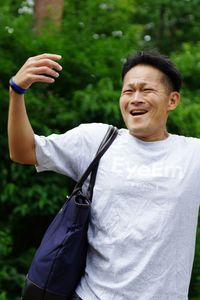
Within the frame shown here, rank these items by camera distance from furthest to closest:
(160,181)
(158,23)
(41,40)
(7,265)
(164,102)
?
(158,23) < (41,40) < (7,265) < (164,102) < (160,181)

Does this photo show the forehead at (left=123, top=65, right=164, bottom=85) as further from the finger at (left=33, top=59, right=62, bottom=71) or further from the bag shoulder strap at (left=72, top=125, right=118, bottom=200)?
the finger at (left=33, top=59, right=62, bottom=71)

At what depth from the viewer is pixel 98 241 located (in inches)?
94.3

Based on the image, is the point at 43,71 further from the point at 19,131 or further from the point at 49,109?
the point at 49,109

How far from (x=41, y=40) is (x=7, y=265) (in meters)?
1.80

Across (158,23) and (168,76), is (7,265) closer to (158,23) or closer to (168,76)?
(168,76)

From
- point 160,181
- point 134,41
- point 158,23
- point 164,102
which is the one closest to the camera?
point 160,181

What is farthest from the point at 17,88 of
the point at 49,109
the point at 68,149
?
the point at 49,109

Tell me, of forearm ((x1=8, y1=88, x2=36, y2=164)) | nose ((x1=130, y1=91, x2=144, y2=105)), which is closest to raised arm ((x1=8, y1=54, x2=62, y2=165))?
forearm ((x1=8, y1=88, x2=36, y2=164))

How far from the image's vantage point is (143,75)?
8.34ft

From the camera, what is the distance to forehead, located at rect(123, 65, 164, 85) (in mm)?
2529

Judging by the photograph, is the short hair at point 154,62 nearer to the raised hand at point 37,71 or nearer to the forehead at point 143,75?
the forehead at point 143,75

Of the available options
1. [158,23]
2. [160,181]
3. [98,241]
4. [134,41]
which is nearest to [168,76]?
[160,181]

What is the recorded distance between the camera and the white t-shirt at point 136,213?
2.31 meters

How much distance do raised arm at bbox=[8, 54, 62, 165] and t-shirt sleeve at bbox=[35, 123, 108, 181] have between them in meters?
0.04
